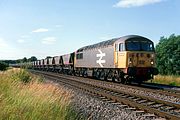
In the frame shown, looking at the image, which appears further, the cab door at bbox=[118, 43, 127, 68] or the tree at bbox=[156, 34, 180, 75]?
the tree at bbox=[156, 34, 180, 75]

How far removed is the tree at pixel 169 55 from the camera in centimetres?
6825

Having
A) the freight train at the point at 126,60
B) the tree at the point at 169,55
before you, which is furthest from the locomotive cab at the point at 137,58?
the tree at the point at 169,55

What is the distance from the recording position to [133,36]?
21.9 meters

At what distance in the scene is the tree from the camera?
6825 cm

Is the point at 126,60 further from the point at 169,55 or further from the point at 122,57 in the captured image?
the point at 169,55

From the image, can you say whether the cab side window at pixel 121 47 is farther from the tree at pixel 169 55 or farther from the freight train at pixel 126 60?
Result: the tree at pixel 169 55

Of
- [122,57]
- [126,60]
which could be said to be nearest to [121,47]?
[122,57]

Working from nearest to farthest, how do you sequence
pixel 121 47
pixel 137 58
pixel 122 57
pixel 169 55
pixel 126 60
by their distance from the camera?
pixel 126 60 < pixel 137 58 < pixel 122 57 < pixel 121 47 < pixel 169 55

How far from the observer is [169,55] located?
236 ft

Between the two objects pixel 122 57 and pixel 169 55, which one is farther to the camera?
pixel 169 55

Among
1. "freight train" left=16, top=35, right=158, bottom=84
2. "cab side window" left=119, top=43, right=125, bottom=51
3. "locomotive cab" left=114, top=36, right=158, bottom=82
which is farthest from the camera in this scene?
"cab side window" left=119, top=43, right=125, bottom=51

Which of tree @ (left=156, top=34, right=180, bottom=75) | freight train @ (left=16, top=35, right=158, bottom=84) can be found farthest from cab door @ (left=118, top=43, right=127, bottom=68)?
tree @ (left=156, top=34, right=180, bottom=75)

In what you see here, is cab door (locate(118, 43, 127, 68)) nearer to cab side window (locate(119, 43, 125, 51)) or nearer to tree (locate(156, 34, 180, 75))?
cab side window (locate(119, 43, 125, 51))

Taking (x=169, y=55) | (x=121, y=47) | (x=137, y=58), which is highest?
(x=169, y=55)
